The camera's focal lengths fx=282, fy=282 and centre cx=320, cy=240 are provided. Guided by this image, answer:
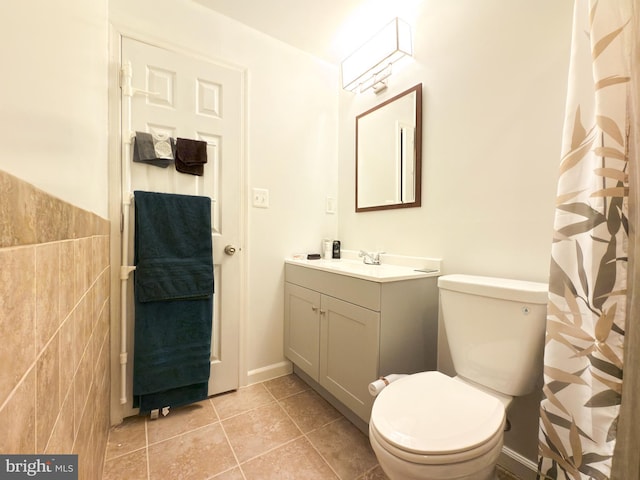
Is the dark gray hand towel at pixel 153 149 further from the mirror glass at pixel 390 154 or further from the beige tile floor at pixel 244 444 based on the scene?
the beige tile floor at pixel 244 444

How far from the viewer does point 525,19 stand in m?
1.19

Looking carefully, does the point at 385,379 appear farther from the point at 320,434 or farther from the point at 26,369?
the point at 26,369

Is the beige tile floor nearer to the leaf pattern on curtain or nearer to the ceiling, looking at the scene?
A: the leaf pattern on curtain

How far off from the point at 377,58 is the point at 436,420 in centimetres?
190

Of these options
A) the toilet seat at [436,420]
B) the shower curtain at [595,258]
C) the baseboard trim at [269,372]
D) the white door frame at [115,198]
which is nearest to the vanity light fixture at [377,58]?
the shower curtain at [595,258]

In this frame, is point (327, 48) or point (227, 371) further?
point (327, 48)

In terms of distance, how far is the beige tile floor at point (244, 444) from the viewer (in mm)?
1192

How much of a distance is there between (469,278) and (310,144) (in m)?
1.46

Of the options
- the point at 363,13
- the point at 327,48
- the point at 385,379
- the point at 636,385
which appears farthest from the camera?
the point at 327,48

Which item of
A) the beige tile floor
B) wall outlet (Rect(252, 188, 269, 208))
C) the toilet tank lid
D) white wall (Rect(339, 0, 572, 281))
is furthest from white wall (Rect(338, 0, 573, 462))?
wall outlet (Rect(252, 188, 269, 208))

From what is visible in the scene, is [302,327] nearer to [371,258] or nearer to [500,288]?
[371,258]

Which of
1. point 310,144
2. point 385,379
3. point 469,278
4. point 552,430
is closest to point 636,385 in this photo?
point 552,430

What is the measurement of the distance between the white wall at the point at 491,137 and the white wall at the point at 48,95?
4.88 ft

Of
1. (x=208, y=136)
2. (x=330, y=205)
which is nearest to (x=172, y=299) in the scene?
(x=208, y=136)
